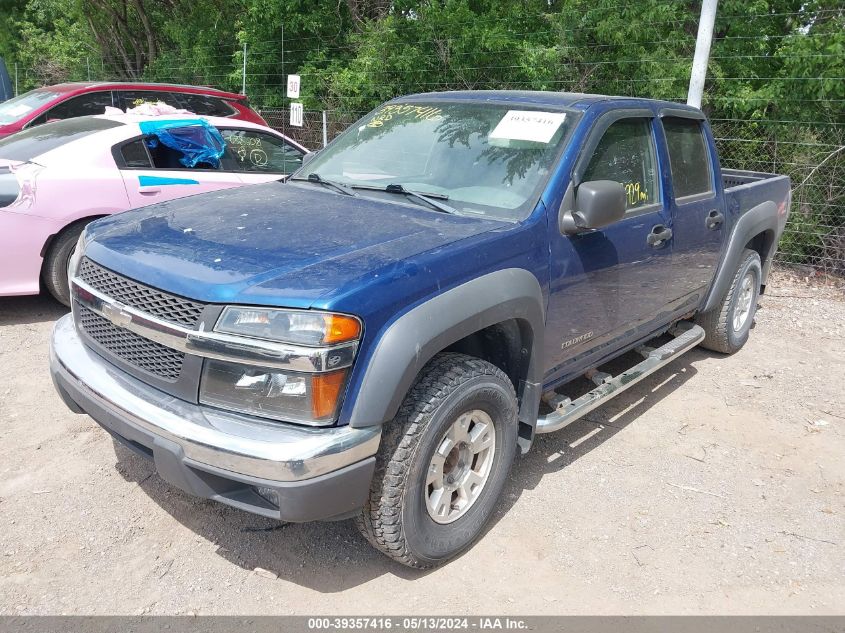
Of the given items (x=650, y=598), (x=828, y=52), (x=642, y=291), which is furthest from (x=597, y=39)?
(x=650, y=598)

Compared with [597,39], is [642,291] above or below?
below

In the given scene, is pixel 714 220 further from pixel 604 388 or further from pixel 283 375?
pixel 283 375

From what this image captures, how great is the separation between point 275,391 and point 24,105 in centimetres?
784

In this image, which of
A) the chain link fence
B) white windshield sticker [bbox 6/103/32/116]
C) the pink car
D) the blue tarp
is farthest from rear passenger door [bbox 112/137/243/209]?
the chain link fence

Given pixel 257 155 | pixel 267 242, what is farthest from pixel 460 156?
pixel 257 155

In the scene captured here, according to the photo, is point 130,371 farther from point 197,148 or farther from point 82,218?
point 197,148

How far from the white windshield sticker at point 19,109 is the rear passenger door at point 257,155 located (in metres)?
3.31

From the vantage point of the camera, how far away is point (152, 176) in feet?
19.5

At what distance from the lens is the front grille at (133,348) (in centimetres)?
270

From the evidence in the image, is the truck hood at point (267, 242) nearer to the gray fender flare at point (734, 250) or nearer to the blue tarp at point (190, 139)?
the gray fender flare at point (734, 250)

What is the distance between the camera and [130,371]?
9.46ft

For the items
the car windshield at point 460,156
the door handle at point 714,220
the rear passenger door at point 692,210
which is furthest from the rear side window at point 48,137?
the door handle at point 714,220

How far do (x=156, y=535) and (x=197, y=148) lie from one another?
4.06 meters

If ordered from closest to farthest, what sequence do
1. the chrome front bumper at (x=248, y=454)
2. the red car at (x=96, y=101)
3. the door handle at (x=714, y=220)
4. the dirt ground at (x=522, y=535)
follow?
the chrome front bumper at (x=248, y=454)
the dirt ground at (x=522, y=535)
the door handle at (x=714, y=220)
the red car at (x=96, y=101)
